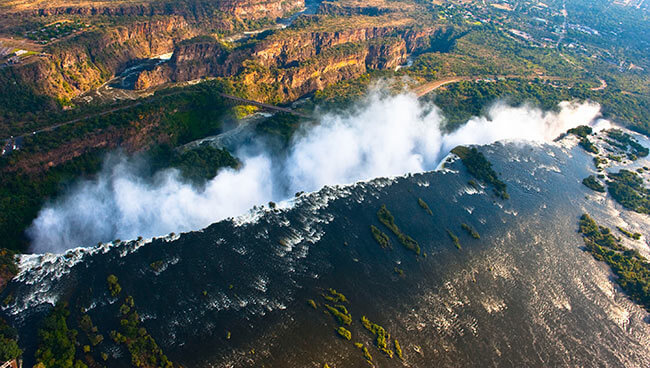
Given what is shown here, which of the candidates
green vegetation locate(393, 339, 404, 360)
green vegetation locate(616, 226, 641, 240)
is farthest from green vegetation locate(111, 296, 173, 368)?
green vegetation locate(616, 226, 641, 240)

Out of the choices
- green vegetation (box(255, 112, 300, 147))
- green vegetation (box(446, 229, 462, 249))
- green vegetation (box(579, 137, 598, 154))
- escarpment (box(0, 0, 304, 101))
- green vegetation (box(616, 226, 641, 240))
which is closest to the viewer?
green vegetation (box(446, 229, 462, 249))

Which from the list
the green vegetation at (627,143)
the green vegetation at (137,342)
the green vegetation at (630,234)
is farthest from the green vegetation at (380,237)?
the green vegetation at (627,143)

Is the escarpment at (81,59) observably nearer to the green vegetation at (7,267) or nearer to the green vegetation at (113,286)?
the green vegetation at (7,267)

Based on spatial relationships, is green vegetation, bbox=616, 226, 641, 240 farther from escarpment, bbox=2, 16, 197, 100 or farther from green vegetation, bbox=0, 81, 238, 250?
escarpment, bbox=2, 16, 197, 100

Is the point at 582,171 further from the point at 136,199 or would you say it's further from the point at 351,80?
the point at 136,199

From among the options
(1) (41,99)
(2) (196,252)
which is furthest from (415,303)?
(1) (41,99)

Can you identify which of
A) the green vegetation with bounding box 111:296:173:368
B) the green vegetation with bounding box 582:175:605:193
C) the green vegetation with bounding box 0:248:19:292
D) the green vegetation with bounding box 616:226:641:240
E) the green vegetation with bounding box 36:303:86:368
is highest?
the green vegetation with bounding box 0:248:19:292
